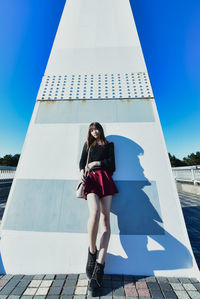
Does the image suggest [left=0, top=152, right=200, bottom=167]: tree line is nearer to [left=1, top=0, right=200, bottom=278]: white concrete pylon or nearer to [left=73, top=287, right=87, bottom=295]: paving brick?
[left=1, top=0, right=200, bottom=278]: white concrete pylon

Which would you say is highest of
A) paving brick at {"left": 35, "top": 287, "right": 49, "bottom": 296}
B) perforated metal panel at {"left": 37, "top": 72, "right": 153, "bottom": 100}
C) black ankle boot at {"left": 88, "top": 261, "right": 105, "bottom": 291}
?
perforated metal panel at {"left": 37, "top": 72, "right": 153, "bottom": 100}

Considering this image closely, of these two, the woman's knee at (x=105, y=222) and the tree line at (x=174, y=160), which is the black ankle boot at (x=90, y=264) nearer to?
the woman's knee at (x=105, y=222)

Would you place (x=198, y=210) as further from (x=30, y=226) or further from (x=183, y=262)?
(x=30, y=226)

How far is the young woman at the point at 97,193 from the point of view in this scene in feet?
4.33

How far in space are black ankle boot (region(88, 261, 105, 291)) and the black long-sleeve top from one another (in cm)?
103

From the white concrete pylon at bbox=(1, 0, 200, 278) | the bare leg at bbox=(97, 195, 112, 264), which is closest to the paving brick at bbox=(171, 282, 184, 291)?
the white concrete pylon at bbox=(1, 0, 200, 278)

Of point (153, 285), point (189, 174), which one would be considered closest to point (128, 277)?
point (153, 285)

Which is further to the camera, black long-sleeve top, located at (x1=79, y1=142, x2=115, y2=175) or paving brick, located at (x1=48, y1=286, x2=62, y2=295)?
black long-sleeve top, located at (x1=79, y1=142, x2=115, y2=175)

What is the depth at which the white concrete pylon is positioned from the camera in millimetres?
1545

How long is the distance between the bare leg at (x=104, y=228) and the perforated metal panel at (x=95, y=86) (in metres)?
2.02

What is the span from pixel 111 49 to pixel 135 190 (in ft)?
11.2

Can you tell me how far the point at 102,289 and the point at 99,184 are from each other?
103 centimetres

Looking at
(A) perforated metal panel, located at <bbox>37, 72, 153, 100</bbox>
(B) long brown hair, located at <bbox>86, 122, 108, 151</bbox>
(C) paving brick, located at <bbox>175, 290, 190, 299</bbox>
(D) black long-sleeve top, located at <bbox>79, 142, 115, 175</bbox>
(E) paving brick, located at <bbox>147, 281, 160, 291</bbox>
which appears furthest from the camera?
(A) perforated metal panel, located at <bbox>37, 72, 153, 100</bbox>

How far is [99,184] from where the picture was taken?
59.7 inches
